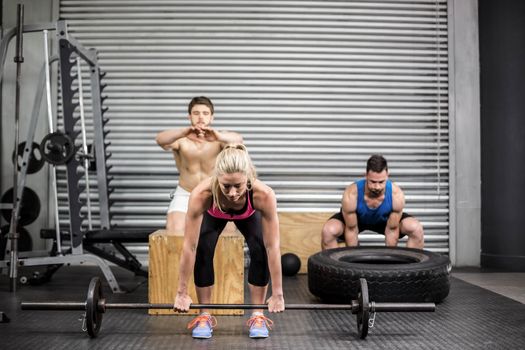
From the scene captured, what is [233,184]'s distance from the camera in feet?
7.18

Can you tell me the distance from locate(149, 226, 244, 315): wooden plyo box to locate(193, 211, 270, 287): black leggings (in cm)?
31

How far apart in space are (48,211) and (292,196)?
77.7 inches

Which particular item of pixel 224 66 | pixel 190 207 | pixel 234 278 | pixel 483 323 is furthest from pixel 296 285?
pixel 224 66

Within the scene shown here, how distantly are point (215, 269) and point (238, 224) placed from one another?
423 millimetres

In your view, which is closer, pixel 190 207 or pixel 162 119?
pixel 190 207

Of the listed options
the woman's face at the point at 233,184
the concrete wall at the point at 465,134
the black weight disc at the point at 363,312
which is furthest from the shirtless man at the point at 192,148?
the concrete wall at the point at 465,134

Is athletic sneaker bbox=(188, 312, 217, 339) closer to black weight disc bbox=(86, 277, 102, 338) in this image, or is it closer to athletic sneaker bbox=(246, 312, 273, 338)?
athletic sneaker bbox=(246, 312, 273, 338)

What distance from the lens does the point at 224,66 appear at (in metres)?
4.75

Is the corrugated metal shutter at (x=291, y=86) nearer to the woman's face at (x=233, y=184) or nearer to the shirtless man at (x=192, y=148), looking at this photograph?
the shirtless man at (x=192, y=148)

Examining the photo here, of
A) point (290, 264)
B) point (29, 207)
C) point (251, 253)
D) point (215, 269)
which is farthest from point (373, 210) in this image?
point (29, 207)

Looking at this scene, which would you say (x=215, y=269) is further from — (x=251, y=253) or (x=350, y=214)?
(x=350, y=214)

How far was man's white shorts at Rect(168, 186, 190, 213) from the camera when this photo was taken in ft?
11.5

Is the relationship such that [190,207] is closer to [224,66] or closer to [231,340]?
[231,340]

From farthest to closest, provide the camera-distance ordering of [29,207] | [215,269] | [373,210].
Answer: [29,207] → [373,210] → [215,269]
